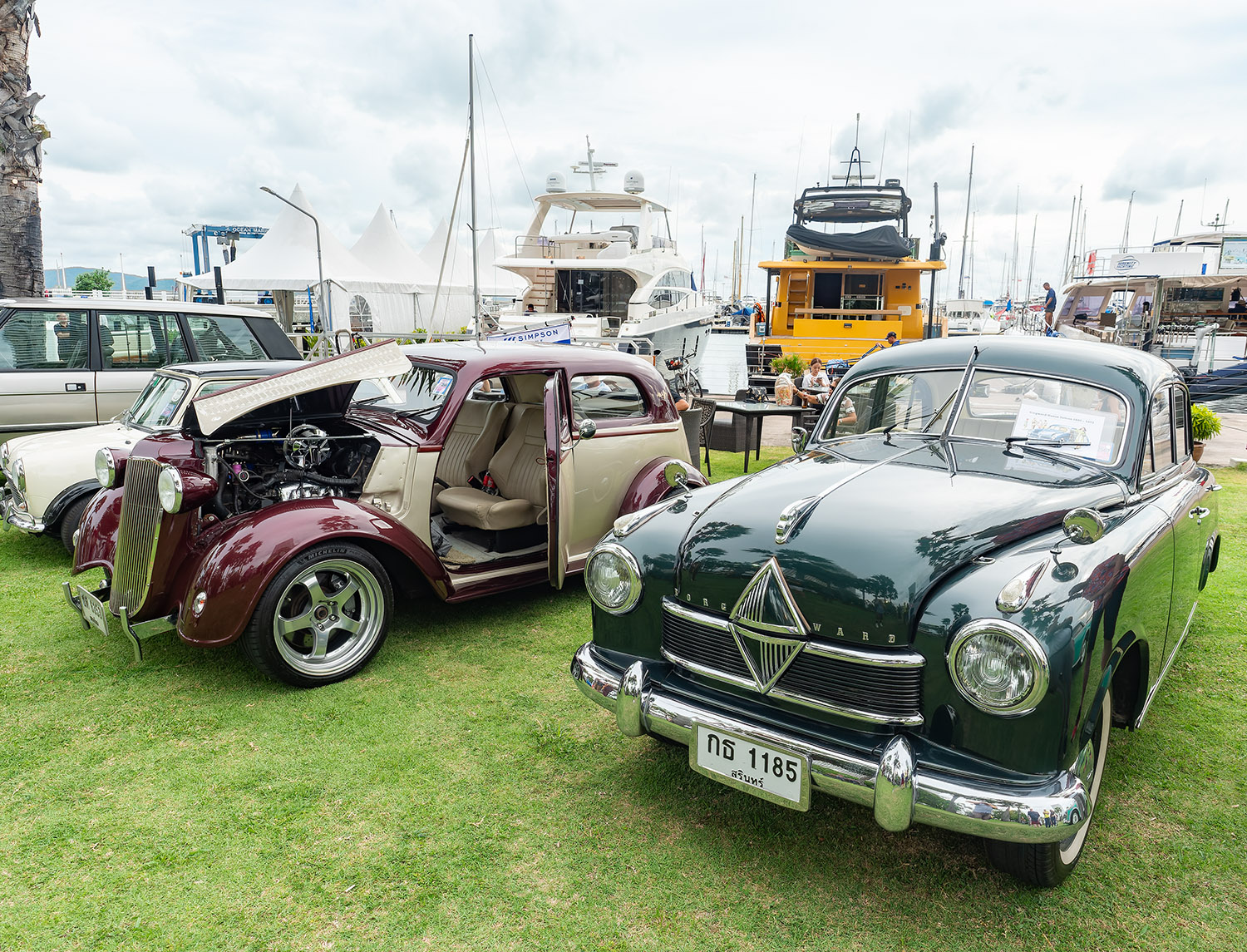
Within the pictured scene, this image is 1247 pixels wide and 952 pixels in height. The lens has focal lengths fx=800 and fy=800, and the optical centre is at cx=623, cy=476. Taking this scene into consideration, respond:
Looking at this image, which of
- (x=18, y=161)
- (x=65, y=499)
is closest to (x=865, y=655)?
(x=65, y=499)

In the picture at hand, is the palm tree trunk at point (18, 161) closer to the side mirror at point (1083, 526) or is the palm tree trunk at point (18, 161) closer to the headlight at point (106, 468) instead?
the headlight at point (106, 468)

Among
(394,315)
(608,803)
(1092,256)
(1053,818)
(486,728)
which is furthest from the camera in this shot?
(394,315)

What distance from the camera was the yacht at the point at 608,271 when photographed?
67.3ft

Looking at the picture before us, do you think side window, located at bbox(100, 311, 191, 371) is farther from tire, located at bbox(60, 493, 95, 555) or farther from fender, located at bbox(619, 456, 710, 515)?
fender, located at bbox(619, 456, 710, 515)

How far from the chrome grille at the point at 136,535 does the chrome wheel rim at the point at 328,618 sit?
692mm

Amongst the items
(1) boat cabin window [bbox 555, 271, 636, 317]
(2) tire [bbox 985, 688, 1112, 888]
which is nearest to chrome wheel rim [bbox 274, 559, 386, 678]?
(2) tire [bbox 985, 688, 1112, 888]

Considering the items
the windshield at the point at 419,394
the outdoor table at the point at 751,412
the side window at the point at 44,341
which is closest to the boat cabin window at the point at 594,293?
the outdoor table at the point at 751,412

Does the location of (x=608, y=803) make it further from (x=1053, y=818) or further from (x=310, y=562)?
(x=310, y=562)

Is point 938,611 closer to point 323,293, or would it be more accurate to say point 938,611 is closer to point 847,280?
point 847,280

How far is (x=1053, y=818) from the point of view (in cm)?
225

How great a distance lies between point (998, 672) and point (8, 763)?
4012 mm

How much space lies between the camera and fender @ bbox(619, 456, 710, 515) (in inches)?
216

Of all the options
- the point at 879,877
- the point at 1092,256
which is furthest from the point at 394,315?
the point at 879,877

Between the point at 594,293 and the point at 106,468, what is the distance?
58.6 feet
